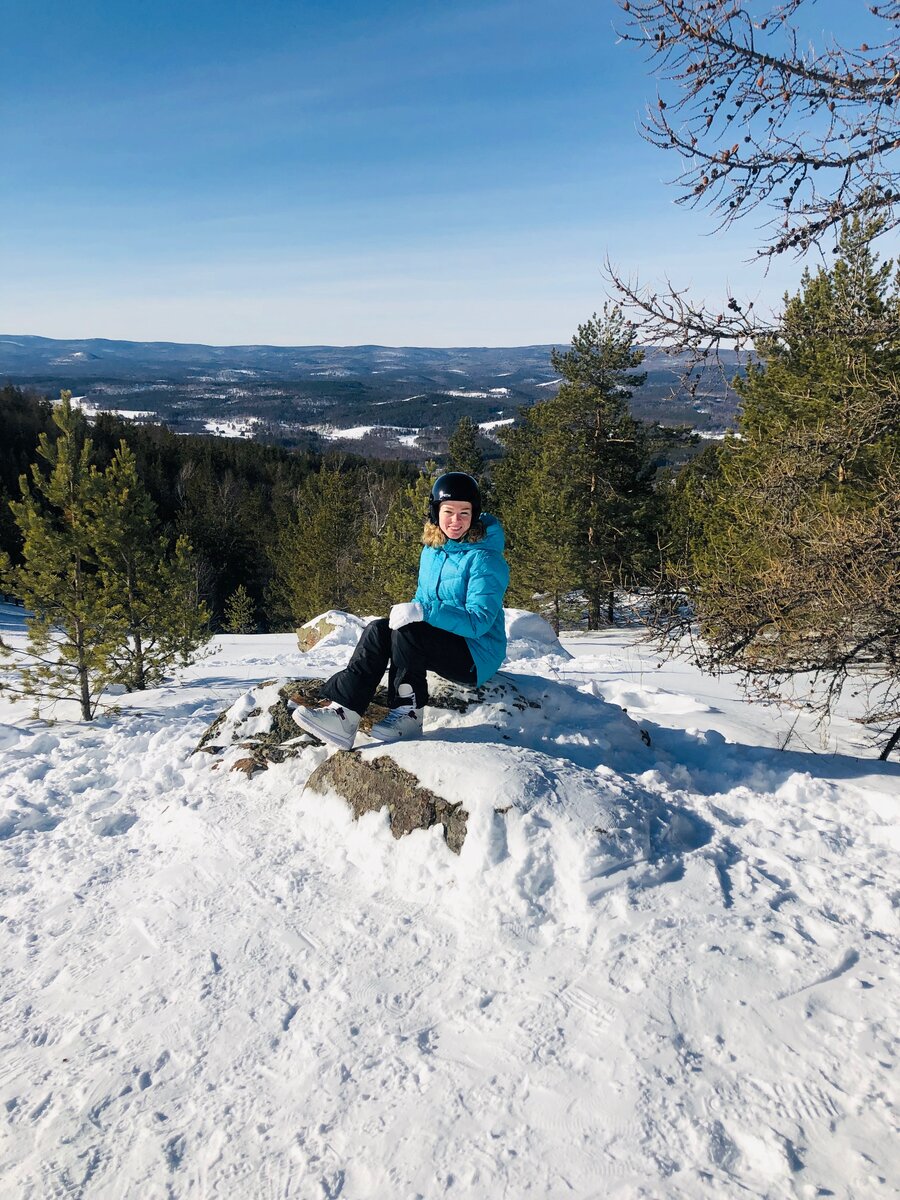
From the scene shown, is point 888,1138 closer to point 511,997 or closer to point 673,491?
point 511,997

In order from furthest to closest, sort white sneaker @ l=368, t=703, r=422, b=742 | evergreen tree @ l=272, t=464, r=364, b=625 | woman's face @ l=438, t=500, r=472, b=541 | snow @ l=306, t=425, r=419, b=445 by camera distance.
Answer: snow @ l=306, t=425, r=419, b=445 → evergreen tree @ l=272, t=464, r=364, b=625 → white sneaker @ l=368, t=703, r=422, b=742 → woman's face @ l=438, t=500, r=472, b=541

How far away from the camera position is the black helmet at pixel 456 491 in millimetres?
4191

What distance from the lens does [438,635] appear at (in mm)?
4145

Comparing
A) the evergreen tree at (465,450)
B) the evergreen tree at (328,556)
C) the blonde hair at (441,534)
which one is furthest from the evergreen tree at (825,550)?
the evergreen tree at (465,450)

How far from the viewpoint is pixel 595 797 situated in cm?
354

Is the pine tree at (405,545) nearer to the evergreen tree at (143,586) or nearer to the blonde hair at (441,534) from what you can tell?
the evergreen tree at (143,586)

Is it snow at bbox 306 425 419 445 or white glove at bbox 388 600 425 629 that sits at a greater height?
white glove at bbox 388 600 425 629

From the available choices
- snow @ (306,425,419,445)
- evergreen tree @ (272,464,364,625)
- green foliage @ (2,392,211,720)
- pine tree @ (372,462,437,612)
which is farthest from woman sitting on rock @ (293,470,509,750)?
snow @ (306,425,419,445)

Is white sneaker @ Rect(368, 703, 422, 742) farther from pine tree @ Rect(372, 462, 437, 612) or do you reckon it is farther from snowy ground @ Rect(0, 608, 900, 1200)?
pine tree @ Rect(372, 462, 437, 612)

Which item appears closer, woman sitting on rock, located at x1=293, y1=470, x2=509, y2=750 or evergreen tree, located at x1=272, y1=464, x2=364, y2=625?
woman sitting on rock, located at x1=293, y1=470, x2=509, y2=750

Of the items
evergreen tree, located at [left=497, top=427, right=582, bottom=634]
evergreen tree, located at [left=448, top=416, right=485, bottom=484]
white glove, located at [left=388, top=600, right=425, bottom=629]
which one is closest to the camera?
white glove, located at [left=388, top=600, right=425, bottom=629]

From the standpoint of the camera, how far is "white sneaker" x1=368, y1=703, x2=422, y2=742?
430 cm

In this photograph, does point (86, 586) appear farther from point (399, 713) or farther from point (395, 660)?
point (395, 660)

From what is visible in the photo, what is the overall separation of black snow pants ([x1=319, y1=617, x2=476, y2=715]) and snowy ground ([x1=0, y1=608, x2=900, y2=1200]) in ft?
1.58
